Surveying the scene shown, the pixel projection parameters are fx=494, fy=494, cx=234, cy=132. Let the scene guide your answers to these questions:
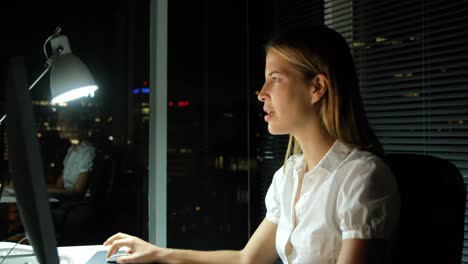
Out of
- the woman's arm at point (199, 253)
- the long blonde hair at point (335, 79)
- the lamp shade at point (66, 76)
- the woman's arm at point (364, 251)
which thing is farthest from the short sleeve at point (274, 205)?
the lamp shade at point (66, 76)

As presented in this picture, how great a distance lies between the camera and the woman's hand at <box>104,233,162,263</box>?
1.34 metres

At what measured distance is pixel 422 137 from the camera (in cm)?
216

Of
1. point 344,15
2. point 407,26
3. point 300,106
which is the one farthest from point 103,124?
point 300,106

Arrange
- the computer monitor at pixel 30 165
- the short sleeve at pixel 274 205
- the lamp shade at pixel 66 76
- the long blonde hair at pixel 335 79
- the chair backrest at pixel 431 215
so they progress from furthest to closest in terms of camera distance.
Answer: the lamp shade at pixel 66 76, the short sleeve at pixel 274 205, the long blonde hair at pixel 335 79, the chair backrest at pixel 431 215, the computer monitor at pixel 30 165

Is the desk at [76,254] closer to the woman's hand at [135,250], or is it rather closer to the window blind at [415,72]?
the woman's hand at [135,250]

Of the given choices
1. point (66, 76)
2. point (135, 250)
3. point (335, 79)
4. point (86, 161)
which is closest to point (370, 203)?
point (335, 79)

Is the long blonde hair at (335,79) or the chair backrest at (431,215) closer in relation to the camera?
the chair backrest at (431,215)

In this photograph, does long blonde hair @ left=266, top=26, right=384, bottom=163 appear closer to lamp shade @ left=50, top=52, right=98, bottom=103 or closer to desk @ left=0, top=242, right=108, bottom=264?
desk @ left=0, top=242, right=108, bottom=264

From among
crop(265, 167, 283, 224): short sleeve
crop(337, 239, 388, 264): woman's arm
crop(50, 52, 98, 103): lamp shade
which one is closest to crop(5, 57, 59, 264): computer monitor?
crop(337, 239, 388, 264): woman's arm

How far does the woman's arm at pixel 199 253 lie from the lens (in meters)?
1.37

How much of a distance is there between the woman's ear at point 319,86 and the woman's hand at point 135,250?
61cm

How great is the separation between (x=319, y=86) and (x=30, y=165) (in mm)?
814

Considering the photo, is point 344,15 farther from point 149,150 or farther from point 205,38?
point 149,150

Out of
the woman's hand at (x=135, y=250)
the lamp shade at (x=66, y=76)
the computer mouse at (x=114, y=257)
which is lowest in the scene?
the computer mouse at (x=114, y=257)
